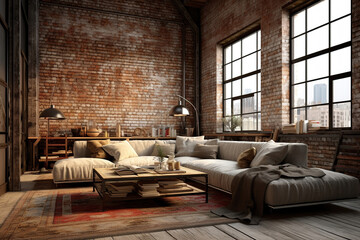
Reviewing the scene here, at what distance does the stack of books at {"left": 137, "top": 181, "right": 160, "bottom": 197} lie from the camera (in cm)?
405

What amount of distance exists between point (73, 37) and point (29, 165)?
140 inches

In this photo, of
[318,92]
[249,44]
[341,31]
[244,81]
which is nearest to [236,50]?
[249,44]

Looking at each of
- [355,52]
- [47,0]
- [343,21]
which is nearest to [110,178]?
[355,52]

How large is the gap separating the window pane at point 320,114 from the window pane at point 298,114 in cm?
17

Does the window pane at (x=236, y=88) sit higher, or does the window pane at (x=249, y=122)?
the window pane at (x=236, y=88)

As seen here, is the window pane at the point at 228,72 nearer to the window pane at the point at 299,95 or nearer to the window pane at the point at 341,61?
the window pane at the point at 299,95

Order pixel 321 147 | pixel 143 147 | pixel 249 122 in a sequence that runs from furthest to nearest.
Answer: pixel 249 122, pixel 143 147, pixel 321 147

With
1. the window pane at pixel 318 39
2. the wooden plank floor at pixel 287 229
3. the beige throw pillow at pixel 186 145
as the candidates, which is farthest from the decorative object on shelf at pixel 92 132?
the wooden plank floor at pixel 287 229

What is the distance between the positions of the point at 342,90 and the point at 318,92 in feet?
1.75

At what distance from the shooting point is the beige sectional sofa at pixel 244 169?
3.60 metres

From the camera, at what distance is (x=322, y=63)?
19.7 feet

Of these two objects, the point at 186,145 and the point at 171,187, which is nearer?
the point at 171,187

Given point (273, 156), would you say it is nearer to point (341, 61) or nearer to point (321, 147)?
point (321, 147)

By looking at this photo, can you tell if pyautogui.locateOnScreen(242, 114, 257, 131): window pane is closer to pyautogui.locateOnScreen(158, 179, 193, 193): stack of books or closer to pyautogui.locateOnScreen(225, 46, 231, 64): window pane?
pyautogui.locateOnScreen(225, 46, 231, 64): window pane
